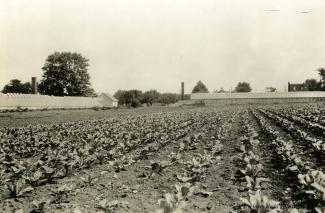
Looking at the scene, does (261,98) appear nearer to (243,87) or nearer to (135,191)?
(243,87)

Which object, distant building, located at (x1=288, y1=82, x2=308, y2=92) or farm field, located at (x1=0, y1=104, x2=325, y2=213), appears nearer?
farm field, located at (x1=0, y1=104, x2=325, y2=213)

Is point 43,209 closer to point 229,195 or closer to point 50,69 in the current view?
point 229,195

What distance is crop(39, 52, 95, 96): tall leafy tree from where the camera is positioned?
7038cm

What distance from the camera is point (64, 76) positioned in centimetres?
7106

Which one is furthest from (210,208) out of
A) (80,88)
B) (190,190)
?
(80,88)

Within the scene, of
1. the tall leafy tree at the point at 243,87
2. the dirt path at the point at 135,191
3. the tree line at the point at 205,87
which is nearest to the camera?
the dirt path at the point at 135,191

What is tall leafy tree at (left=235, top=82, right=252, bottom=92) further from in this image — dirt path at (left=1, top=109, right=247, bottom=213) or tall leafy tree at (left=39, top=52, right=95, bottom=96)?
dirt path at (left=1, top=109, right=247, bottom=213)

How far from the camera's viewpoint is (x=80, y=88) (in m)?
72.2

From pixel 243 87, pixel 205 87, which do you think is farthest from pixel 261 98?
pixel 243 87

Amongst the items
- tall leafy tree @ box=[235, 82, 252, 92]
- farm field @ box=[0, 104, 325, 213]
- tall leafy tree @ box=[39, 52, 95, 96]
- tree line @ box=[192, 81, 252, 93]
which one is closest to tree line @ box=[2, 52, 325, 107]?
tall leafy tree @ box=[39, 52, 95, 96]

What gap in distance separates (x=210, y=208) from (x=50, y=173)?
12.6 feet

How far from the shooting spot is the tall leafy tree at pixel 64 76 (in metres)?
70.4

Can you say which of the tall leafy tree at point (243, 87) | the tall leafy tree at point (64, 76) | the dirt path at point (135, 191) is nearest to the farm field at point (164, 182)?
the dirt path at point (135, 191)

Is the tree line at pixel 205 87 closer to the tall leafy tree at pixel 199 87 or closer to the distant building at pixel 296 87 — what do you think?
the tall leafy tree at pixel 199 87
